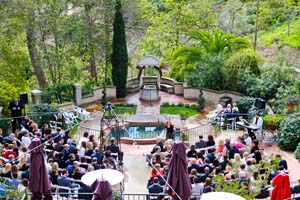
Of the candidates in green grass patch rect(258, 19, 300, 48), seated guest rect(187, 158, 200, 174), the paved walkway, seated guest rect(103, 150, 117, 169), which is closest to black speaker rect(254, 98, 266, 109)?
the paved walkway

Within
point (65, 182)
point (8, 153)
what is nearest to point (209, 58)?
point (8, 153)

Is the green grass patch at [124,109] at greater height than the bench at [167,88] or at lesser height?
lesser

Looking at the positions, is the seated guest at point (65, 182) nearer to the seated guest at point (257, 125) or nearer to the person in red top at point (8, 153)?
the person in red top at point (8, 153)

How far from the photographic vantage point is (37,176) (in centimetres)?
1212

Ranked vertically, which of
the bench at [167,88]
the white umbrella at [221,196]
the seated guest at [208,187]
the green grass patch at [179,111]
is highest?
the bench at [167,88]

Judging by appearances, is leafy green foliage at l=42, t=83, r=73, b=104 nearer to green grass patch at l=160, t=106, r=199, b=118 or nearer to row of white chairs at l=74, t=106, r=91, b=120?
row of white chairs at l=74, t=106, r=91, b=120

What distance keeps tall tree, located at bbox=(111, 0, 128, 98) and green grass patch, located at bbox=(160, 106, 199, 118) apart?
345cm

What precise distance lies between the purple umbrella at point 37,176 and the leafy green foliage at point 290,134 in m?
11.0

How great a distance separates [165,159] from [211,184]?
318 cm

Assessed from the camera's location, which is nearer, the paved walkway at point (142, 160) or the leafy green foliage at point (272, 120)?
the paved walkway at point (142, 160)

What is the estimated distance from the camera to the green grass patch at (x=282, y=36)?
128 ft

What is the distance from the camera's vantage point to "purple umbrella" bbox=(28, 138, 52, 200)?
12094 millimetres

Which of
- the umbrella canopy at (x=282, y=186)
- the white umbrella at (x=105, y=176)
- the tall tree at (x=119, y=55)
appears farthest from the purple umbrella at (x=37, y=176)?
the tall tree at (x=119, y=55)

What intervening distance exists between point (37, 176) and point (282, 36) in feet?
107
